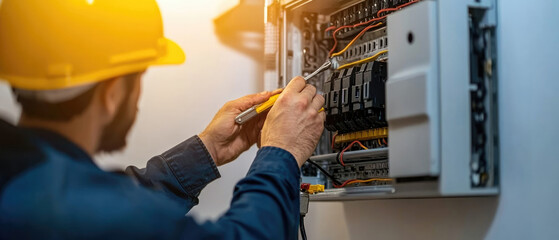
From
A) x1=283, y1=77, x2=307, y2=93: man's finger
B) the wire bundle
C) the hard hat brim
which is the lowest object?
x1=283, y1=77, x2=307, y2=93: man's finger

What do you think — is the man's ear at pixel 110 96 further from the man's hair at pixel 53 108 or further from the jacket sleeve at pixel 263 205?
the jacket sleeve at pixel 263 205

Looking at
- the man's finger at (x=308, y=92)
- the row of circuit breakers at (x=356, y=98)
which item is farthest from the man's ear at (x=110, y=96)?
the row of circuit breakers at (x=356, y=98)

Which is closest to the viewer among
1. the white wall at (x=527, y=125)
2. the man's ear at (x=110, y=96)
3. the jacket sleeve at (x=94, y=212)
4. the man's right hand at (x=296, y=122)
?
the jacket sleeve at (x=94, y=212)

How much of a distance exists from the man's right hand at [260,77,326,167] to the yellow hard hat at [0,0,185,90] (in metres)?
0.40

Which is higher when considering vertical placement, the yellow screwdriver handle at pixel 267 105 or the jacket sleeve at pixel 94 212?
the yellow screwdriver handle at pixel 267 105

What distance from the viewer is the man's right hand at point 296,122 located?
132 cm

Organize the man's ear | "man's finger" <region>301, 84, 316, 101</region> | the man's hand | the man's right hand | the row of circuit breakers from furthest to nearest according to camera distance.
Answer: the man's hand < the row of circuit breakers < "man's finger" <region>301, 84, 316, 101</region> < the man's right hand < the man's ear

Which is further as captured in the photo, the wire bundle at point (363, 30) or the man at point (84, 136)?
the wire bundle at point (363, 30)

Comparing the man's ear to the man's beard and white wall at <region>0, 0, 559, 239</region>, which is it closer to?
the man's beard

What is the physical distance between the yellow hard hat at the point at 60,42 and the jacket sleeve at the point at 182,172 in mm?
577

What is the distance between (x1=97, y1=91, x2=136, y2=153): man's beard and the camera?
109 cm

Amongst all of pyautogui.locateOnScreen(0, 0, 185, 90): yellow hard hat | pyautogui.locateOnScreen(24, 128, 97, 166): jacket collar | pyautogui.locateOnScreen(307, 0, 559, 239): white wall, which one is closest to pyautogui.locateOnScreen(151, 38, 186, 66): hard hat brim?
pyautogui.locateOnScreen(0, 0, 185, 90): yellow hard hat

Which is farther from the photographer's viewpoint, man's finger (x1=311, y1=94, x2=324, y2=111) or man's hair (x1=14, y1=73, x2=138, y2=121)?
man's finger (x1=311, y1=94, x2=324, y2=111)

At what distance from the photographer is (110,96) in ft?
3.49
